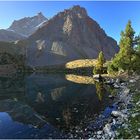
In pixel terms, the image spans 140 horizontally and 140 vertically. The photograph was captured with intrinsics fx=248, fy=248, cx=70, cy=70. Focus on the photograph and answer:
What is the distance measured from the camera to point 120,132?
2066 centimetres

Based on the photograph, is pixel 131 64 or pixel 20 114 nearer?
pixel 20 114

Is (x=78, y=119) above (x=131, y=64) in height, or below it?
below

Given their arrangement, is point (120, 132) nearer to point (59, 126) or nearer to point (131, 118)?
point (131, 118)

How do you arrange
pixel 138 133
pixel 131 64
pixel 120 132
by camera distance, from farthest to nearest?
pixel 131 64, pixel 120 132, pixel 138 133

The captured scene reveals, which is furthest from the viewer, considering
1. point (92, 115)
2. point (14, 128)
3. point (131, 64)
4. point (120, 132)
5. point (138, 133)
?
point (131, 64)

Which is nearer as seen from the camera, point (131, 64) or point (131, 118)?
point (131, 118)

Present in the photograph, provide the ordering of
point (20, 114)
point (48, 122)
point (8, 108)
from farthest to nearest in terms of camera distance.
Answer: point (8, 108) → point (20, 114) → point (48, 122)

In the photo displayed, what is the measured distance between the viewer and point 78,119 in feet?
94.2

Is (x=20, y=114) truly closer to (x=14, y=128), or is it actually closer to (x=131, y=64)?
(x=14, y=128)

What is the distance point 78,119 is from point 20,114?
928 centimetres

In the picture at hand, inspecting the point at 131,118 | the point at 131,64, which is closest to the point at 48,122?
the point at 131,118

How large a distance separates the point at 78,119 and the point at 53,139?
7.56m

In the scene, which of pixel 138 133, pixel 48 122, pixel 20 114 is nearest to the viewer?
pixel 138 133

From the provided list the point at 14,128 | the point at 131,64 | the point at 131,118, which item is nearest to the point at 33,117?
the point at 14,128
